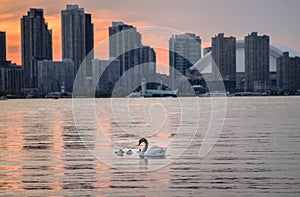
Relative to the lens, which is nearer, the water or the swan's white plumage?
the water

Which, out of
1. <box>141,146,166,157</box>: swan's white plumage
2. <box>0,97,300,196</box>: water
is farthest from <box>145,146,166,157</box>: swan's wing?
<box>0,97,300,196</box>: water

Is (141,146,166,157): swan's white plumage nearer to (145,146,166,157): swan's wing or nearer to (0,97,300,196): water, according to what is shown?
(145,146,166,157): swan's wing

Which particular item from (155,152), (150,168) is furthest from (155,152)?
(150,168)

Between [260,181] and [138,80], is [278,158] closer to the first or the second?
[260,181]

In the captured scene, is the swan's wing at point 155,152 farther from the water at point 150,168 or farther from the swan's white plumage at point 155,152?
the water at point 150,168

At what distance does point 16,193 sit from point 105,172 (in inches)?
173

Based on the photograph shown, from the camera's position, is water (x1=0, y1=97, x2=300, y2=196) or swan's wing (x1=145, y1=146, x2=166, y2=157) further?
swan's wing (x1=145, y1=146, x2=166, y2=157)

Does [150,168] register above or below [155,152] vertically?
below

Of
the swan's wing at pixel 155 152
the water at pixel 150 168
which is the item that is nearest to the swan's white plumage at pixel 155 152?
the swan's wing at pixel 155 152

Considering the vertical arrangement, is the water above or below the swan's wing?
below

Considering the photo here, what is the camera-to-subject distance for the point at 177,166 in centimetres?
2330

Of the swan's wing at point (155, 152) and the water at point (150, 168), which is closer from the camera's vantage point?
the water at point (150, 168)

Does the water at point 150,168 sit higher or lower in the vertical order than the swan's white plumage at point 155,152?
lower

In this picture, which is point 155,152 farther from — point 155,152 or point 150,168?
point 150,168
